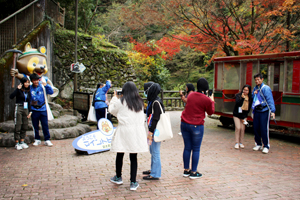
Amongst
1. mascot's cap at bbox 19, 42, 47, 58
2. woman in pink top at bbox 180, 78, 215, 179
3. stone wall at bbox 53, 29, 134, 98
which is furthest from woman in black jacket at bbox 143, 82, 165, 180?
stone wall at bbox 53, 29, 134, 98


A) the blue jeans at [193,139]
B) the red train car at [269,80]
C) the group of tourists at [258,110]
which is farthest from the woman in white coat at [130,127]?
the red train car at [269,80]

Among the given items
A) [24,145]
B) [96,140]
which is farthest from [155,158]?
[24,145]

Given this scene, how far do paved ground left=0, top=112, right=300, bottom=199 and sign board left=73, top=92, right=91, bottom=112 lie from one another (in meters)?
3.77

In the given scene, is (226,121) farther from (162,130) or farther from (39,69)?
(39,69)

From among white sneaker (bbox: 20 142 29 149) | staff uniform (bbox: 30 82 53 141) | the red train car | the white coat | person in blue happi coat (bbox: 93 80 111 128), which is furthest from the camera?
person in blue happi coat (bbox: 93 80 111 128)

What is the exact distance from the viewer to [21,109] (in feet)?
24.0

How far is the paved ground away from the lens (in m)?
4.36

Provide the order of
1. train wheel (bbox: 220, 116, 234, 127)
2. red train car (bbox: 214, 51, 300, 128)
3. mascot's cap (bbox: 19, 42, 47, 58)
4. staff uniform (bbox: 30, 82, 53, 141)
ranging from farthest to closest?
train wheel (bbox: 220, 116, 234, 127), mascot's cap (bbox: 19, 42, 47, 58), red train car (bbox: 214, 51, 300, 128), staff uniform (bbox: 30, 82, 53, 141)

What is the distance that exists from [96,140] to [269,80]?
24.3ft

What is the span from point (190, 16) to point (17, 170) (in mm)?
9809

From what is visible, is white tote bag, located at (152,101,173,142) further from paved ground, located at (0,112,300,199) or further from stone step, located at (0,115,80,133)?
stone step, located at (0,115,80,133)

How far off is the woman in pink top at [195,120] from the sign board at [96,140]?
2506mm

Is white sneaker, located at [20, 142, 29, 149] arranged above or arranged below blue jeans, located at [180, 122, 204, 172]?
below

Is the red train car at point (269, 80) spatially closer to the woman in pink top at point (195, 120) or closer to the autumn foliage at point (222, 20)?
the autumn foliage at point (222, 20)
